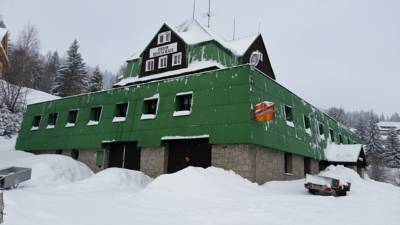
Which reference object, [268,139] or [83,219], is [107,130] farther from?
[83,219]

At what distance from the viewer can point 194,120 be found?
20.0 meters

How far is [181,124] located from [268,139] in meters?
5.26

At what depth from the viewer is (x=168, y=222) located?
9008mm

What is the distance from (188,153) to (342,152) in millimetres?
15602

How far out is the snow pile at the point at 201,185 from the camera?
14047 millimetres

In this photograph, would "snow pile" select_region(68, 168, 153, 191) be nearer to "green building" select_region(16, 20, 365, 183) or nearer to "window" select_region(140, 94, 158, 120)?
"green building" select_region(16, 20, 365, 183)

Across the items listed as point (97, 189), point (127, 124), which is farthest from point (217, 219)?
point (127, 124)

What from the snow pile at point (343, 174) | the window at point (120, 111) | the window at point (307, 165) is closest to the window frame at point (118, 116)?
the window at point (120, 111)

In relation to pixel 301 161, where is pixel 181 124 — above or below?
above

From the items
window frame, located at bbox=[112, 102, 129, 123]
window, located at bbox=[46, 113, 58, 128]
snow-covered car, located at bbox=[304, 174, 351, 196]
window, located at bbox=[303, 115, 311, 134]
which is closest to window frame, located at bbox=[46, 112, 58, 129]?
window, located at bbox=[46, 113, 58, 128]

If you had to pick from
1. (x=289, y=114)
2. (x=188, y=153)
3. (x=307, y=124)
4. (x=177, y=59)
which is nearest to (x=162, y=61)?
(x=177, y=59)

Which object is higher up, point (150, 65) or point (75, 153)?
point (150, 65)

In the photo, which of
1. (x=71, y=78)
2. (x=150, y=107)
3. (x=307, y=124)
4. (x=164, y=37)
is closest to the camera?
(x=150, y=107)

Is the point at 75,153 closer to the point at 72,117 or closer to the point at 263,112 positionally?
the point at 72,117
